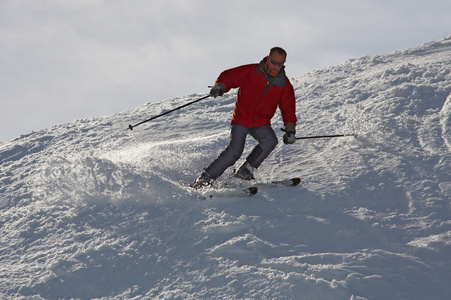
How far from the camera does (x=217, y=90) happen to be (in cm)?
569

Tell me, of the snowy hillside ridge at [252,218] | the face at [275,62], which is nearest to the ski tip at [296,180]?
the snowy hillside ridge at [252,218]

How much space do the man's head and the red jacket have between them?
0.38 feet

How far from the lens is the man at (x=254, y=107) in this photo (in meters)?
5.72

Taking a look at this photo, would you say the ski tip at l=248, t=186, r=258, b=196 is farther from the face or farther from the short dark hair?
the short dark hair

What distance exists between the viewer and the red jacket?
18.9ft

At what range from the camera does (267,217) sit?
470 centimetres

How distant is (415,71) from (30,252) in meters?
6.98

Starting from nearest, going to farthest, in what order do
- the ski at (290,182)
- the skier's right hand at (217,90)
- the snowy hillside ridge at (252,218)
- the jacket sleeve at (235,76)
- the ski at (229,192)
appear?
the snowy hillside ridge at (252,218), the ski at (229,192), the ski at (290,182), the skier's right hand at (217,90), the jacket sleeve at (235,76)

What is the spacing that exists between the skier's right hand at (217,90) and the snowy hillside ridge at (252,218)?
3.68ft

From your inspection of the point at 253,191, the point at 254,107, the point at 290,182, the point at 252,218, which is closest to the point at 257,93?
the point at 254,107

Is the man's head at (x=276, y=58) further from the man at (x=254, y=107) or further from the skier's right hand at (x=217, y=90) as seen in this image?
the skier's right hand at (x=217, y=90)

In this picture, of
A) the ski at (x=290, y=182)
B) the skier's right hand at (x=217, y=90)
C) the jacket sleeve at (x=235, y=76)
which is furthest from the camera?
the jacket sleeve at (x=235, y=76)

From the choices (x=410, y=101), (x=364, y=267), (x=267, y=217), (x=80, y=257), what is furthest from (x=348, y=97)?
(x=80, y=257)

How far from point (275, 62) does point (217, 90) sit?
0.73m
